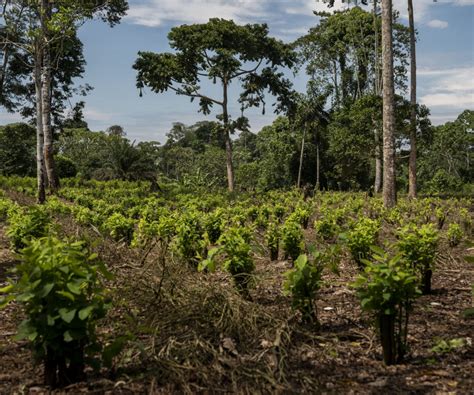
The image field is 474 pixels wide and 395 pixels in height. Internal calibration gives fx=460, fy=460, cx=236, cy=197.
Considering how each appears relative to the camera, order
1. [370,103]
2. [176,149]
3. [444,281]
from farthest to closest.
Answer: [176,149], [370,103], [444,281]

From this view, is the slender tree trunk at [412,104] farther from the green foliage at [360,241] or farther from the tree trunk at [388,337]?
the tree trunk at [388,337]

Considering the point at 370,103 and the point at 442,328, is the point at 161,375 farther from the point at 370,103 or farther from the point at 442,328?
the point at 370,103

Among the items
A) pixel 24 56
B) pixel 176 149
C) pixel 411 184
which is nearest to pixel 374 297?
pixel 411 184

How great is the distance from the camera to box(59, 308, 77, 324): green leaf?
2404mm

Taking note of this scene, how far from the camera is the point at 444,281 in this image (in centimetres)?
541

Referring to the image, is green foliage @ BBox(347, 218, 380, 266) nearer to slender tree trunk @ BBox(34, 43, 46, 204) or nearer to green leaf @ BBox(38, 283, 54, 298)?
green leaf @ BBox(38, 283, 54, 298)

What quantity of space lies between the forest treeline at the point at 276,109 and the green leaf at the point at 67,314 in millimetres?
11401

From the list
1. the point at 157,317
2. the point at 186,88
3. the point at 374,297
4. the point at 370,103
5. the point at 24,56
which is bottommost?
the point at 157,317

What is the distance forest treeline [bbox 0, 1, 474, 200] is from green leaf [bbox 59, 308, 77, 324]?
11.4 m

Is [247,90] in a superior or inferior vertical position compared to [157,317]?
superior

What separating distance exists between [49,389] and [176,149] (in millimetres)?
52342

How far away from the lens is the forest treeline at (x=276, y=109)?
19.7 meters

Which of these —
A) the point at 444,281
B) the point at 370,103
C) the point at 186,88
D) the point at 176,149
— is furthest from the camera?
the point at 176,149

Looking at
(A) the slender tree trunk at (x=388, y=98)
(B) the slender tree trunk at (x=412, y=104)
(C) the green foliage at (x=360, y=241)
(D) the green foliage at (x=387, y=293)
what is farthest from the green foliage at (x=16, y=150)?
(D) the green foliage at (x=387, y=293)
